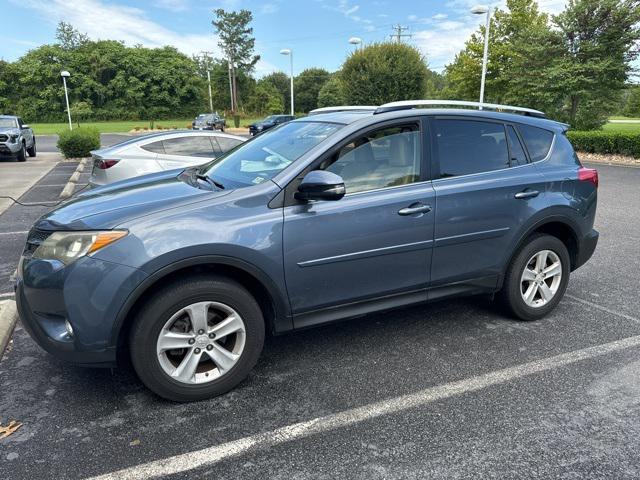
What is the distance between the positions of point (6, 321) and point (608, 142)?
19950 millimetres

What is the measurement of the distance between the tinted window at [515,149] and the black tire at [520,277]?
0.63 meters

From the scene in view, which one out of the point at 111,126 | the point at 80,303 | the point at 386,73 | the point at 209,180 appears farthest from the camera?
the point at 111,126

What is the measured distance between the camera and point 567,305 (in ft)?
14.5

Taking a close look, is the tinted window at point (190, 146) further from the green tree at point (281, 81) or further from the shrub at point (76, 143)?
the green tree at point (281, 81)

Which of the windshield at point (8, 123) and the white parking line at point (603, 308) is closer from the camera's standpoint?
the white parking line at point (603, 308)

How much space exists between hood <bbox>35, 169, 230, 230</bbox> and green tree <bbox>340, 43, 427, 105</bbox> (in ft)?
103

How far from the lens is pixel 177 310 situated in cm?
272

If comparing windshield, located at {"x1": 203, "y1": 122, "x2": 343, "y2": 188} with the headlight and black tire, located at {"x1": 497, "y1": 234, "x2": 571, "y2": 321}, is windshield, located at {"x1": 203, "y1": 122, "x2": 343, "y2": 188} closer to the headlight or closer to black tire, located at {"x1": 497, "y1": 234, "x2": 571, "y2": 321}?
the headlight

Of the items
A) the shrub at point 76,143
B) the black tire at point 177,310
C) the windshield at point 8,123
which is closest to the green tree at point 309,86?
the shrub at point 76,143

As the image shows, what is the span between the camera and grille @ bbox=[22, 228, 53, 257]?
2836mm

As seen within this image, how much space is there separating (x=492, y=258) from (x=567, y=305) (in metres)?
1.26

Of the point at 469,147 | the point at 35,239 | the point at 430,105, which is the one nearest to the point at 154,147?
the point at 35,239

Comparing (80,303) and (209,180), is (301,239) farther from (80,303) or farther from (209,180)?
(80,303)

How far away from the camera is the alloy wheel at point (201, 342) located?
276 cm
